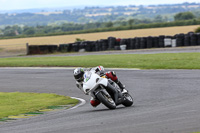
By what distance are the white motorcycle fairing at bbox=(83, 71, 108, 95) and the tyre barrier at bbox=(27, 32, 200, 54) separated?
85.9ft

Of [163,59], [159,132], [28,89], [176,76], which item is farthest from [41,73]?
[159,132]

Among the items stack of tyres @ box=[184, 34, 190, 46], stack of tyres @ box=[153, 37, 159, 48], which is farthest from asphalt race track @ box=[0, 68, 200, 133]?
stack of tyres @ box=[153, 37, 159, 48]

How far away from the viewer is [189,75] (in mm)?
17875

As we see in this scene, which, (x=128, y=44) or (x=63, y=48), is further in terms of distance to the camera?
(x=63, y=48)

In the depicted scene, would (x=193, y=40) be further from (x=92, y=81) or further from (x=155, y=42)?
(x=92, y=81)

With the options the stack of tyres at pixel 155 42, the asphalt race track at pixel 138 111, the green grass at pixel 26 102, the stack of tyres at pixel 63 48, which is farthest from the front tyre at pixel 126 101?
the stack of tyres at pixel 63 48

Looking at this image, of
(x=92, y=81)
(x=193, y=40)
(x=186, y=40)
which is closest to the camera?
(x=92, y=81)

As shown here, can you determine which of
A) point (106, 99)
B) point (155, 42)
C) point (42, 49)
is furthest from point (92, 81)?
point (42, 49)

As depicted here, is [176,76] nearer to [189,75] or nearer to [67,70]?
[189,75]

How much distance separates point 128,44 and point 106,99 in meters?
28.4

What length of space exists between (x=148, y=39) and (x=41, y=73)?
15.2m

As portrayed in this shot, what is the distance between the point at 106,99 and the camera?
34.7 ft

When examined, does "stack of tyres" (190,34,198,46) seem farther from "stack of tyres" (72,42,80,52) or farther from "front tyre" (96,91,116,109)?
"front tyre" (96,91,116,109)

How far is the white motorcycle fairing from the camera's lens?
1057cm
